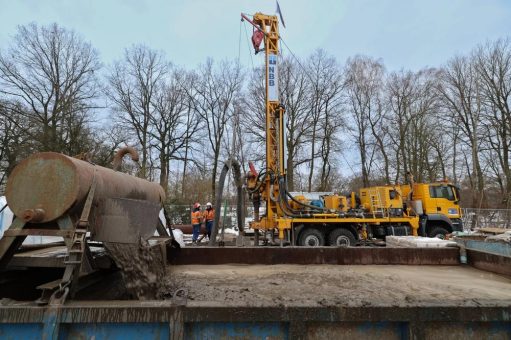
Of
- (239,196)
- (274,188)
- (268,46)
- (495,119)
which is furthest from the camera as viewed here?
(495,119)

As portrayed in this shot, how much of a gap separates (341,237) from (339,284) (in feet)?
31.5

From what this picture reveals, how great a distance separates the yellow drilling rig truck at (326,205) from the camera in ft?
40.7

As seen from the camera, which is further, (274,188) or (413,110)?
(413,110)

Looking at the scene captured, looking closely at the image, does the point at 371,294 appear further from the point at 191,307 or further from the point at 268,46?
the point at 268,46

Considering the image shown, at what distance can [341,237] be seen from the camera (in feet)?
41.6

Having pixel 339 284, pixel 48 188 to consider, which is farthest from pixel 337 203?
pixel 48 188

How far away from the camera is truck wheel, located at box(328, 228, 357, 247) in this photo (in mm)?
12641

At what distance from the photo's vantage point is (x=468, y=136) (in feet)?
103

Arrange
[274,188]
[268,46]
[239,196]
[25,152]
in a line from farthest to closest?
1. [25,152]
2. [268,46]
3. [274,188]
4. [239,196]

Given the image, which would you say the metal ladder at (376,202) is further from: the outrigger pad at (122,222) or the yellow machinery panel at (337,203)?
the outrigger pad at (122,222)

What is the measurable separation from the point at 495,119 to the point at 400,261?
3262 cm

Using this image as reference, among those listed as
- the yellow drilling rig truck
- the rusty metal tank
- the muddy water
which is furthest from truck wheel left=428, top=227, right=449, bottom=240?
the rusty metal tank

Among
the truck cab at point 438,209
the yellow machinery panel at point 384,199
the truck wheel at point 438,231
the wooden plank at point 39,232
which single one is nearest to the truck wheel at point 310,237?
the yellow machinery panel at point 384,199

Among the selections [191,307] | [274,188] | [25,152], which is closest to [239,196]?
[274,188]
